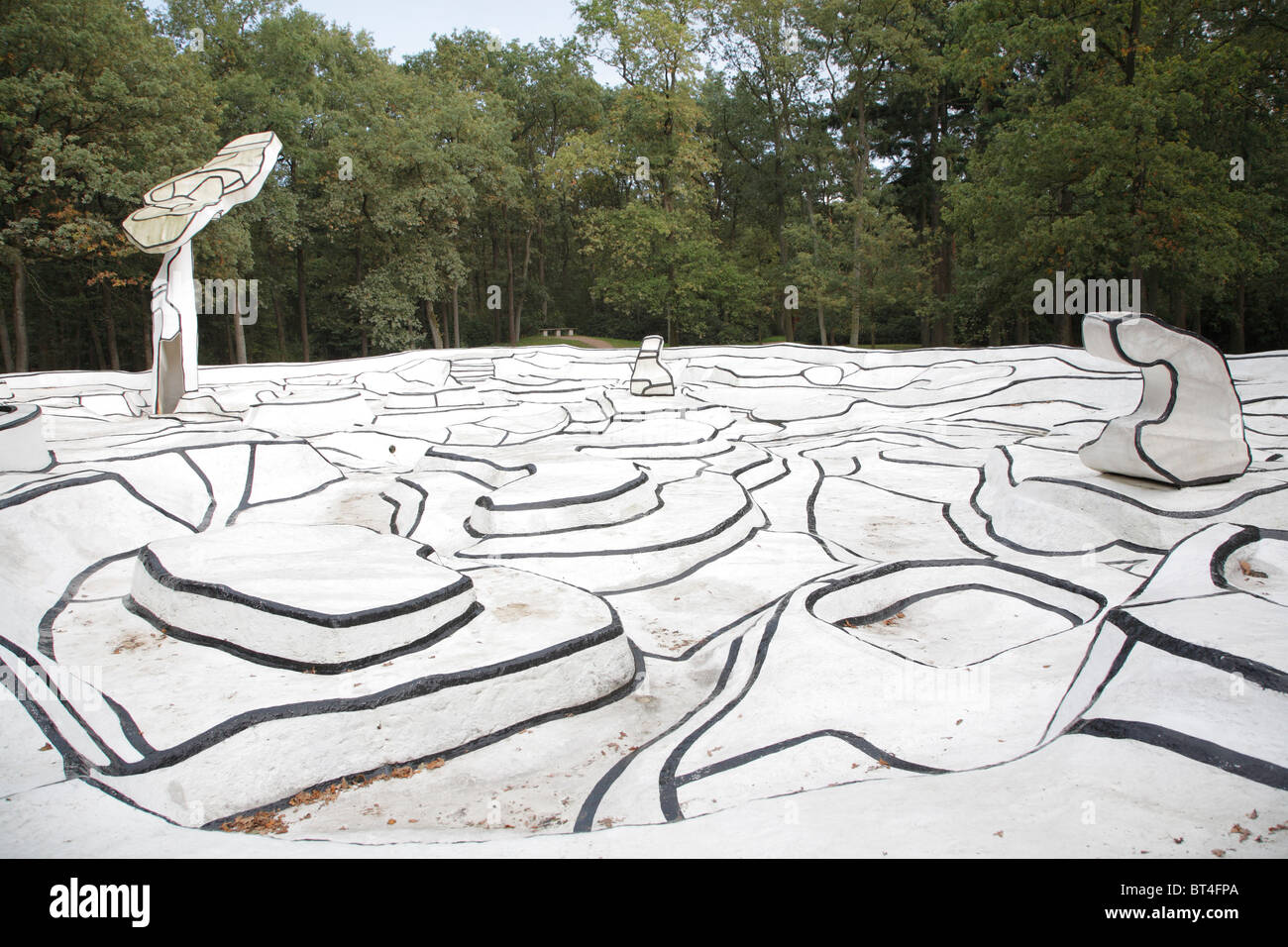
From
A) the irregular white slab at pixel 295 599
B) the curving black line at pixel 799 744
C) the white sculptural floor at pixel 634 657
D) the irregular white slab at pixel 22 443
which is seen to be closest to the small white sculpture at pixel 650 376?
the white sculptural floor at pixel 634 657

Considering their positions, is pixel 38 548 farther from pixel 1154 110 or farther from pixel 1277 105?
pixel 1277 105

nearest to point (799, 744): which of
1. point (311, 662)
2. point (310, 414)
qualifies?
point (311, 662)

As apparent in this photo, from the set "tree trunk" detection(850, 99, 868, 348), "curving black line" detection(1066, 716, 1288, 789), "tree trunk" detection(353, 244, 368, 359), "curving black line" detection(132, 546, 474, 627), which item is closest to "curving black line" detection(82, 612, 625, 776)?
"curving black line" detection(132, 546, 474, 627)

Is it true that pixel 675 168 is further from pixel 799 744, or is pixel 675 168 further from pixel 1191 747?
pixel 1191 747

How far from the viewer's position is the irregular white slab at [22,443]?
21.7ft

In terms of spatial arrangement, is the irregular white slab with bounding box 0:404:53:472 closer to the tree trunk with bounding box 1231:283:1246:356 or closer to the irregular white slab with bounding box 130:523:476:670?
the irregular white slab with bounding box 130:523:476:670

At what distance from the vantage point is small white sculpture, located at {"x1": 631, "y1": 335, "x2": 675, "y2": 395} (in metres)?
13.8

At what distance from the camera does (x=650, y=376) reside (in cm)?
1385

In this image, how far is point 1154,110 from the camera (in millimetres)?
14023

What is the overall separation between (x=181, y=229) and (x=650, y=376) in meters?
6.84

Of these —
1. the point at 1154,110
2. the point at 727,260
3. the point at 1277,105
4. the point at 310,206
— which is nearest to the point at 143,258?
the point at 310,206

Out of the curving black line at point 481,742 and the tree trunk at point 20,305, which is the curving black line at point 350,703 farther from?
the tree trunk at point 20,305

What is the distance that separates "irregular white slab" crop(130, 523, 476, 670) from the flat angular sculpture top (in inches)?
197

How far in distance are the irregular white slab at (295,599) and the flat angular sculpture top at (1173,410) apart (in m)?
5.01
